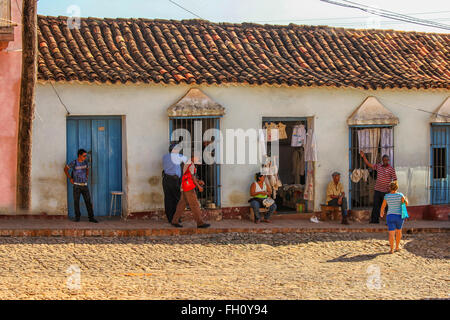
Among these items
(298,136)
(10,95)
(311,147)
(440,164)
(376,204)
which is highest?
(10,95)

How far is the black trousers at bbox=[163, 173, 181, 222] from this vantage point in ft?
41.8

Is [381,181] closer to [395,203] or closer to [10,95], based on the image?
[395,203]

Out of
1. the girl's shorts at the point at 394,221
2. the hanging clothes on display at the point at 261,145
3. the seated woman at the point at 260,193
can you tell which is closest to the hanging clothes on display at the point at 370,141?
the hanging clothes on display at the point at 261,145

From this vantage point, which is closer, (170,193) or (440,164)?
(170,193)

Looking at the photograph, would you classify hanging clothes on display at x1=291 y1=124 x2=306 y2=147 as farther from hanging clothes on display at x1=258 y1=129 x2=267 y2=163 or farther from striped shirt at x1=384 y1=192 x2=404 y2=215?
striped shirt at x1=384 y1=192 x2=404 y2=215

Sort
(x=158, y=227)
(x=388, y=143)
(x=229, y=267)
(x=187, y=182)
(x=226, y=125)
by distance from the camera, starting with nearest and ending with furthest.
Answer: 1. (x=229, y=267)
2. (x=187, y=182)
3. (x=158, y=227)
4. (x=226, y=125)
5. (x=388, y=143)

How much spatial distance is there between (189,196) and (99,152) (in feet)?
7.84

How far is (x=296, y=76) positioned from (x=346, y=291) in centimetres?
669

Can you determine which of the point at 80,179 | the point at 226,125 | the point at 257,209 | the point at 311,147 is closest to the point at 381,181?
the point at 311,147

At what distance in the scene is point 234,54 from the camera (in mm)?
14828

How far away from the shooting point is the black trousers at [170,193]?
12727 mm

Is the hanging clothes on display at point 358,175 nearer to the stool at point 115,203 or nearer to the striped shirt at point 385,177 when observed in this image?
the striped shirt at point 385,177

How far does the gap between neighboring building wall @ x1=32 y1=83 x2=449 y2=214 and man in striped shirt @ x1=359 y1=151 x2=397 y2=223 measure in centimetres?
73

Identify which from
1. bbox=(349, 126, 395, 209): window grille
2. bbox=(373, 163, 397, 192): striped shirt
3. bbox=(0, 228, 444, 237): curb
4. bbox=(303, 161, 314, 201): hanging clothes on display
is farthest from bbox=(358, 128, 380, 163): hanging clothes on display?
bbox=(0, 228, 444, 237): curb
